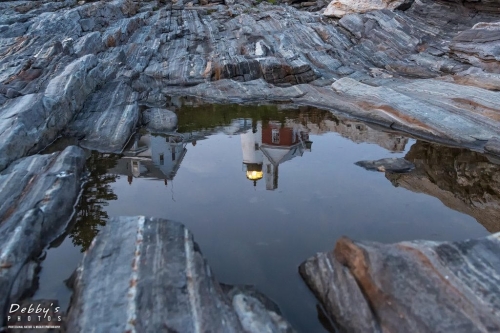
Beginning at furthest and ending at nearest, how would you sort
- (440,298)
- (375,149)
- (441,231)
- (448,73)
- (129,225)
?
(448,73) → (375,149) → (441,231) → (129,225) → (440,298)

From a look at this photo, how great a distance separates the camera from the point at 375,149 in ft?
44.5

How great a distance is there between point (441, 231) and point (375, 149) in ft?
16.0

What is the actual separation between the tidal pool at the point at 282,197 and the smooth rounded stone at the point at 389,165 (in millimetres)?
284

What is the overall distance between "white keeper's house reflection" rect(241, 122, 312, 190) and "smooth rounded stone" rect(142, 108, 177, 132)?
247 centimetres

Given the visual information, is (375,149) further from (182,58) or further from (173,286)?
(182,58)

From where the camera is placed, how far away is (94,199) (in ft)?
33.6

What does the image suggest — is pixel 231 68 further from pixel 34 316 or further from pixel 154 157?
pixel 34 316

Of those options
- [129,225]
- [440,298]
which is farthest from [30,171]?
[440,298]

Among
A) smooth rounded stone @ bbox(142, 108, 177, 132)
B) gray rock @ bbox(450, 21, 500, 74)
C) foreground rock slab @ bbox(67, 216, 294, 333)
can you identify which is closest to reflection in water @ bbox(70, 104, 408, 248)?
smooth rounded stone @ bbox(142, 108, 177, 132)

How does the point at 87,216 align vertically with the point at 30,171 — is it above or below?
below

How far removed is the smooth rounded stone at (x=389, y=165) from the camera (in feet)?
39.0

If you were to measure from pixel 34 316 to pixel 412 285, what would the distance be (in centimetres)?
478

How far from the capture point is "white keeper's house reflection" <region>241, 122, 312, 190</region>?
36.8 ft

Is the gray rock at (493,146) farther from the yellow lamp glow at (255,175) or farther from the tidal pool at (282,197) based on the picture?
the yellow lamp glow at (255,175)
